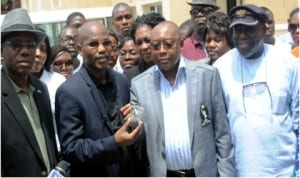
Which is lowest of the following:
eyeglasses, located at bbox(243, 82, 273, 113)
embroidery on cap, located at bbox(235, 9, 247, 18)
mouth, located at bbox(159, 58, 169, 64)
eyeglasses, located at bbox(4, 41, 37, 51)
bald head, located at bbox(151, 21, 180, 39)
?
eyeglasses, located at bbox(243, 82, 273, 113)

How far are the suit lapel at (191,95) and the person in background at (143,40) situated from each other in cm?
101

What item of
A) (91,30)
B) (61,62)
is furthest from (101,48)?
(61,62)

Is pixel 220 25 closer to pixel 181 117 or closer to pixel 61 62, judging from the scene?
pixel 181 117

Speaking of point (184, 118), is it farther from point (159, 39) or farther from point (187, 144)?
point (159, 39)

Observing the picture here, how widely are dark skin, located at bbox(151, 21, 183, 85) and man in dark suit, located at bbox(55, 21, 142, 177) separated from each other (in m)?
0.31

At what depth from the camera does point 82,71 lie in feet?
12.0

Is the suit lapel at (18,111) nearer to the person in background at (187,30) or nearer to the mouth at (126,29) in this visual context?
the person in background at (187,30)

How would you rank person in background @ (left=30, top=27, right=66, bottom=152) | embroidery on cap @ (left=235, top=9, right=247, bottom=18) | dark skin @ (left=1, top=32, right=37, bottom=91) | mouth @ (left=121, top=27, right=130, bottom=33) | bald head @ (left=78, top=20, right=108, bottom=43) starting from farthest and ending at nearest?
1. mouth @ (left=121, top=27, right=130, bottom=33)
2. person in background @ (left=30, top=27, right=66, bottom=152)
3. embroidery on cap @ (left=235, top=9, right=247, bottom=18)
4. bald head @ (left=78, top=20, right=108, bottom=43)
5. dark skin @ (left=1, top=32, right=37, bottom=91)

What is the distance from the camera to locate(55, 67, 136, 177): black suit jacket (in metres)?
3.43

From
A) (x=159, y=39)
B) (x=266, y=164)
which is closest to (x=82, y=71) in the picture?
(x=159, y=39)

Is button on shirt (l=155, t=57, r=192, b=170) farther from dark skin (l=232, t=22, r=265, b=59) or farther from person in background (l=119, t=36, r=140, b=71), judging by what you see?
person in background (l=119, t=36, r=140, b=71)

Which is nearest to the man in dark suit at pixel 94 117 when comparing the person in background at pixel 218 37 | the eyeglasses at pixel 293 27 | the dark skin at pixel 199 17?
the person in background at pixel 218 37

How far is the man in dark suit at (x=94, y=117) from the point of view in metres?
3.43

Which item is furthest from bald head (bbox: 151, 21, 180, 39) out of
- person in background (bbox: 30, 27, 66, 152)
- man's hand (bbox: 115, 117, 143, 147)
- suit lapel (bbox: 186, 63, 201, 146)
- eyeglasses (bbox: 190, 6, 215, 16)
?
eyeglasses (bbox: 190, 6, 215, 16)
